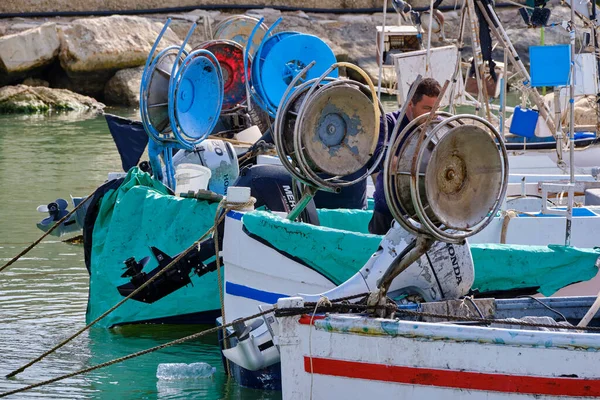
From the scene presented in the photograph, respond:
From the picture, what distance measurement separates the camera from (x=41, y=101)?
81.5 ft

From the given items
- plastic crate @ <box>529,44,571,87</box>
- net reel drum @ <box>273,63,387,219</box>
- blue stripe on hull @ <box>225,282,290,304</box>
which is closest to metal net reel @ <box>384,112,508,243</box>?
net reel drum @ <box>273,63,387,219</box>

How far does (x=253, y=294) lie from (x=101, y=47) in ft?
63.6

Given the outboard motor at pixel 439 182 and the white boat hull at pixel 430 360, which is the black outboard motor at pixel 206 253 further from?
the white boat hull at pixel 430 360

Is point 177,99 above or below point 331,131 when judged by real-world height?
above

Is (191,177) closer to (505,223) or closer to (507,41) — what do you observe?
(505,223)

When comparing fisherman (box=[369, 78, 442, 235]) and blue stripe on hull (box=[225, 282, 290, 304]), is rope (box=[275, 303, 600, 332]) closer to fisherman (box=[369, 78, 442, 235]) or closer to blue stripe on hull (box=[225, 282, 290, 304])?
blue stripe on hull (box=[225, 282, 290, 304])

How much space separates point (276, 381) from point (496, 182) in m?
2.17

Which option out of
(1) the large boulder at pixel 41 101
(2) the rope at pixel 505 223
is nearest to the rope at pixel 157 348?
(2) the rope at pixel 505 223

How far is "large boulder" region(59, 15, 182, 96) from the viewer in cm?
2556

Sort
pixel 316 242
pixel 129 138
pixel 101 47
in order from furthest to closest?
1. pixel 101 47
2. pixel 129 138
3. pixel 316 242

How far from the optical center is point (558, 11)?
2967 cm

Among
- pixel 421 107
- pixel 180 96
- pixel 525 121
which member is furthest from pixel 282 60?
pixel 525 121

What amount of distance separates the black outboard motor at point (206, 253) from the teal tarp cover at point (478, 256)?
913 mm

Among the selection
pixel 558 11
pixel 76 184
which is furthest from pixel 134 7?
pixel 76 184
